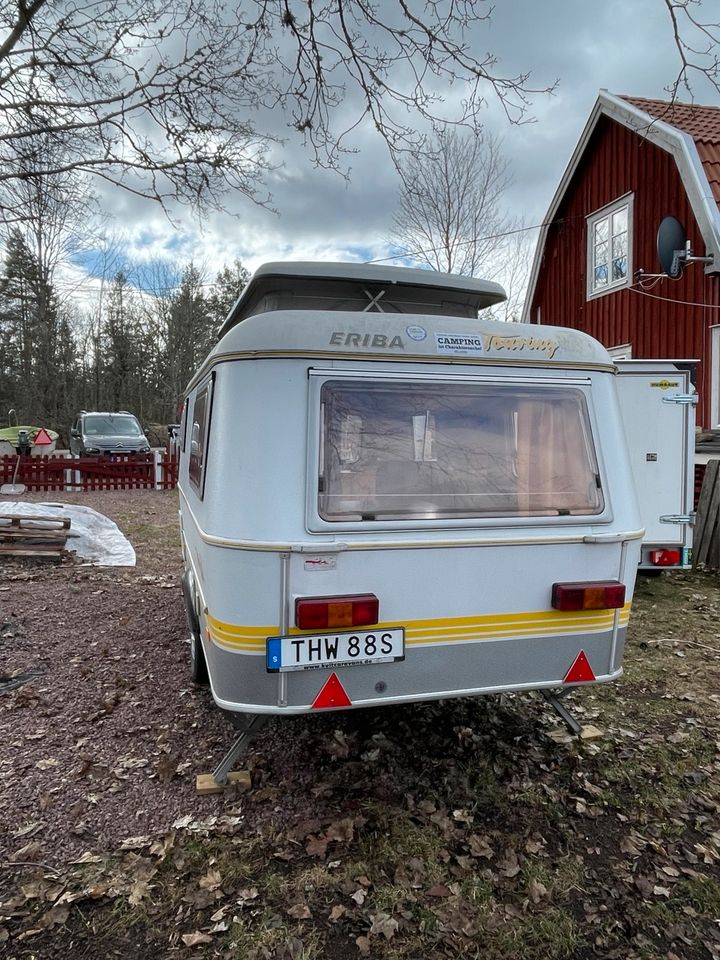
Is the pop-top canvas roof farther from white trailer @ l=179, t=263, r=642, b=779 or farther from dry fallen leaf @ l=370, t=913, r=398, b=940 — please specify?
dry fallen leaf @ l=370, t=913, r=398, b=940

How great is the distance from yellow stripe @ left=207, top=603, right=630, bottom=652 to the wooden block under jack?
0.92 meters

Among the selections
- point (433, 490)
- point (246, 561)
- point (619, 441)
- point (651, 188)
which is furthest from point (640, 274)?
point (246, 561)

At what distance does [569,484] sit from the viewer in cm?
317

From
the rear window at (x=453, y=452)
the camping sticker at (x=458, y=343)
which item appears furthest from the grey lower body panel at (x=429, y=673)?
the camping sticker at (x=458, y=343)

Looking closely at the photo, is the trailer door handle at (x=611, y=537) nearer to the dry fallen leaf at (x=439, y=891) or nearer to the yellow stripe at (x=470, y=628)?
the yellow stripe at (x=470, y=628)

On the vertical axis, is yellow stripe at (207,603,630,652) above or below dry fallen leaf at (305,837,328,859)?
above

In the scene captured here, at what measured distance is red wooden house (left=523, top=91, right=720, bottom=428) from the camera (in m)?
10.3

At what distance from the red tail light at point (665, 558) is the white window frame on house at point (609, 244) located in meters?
7.38

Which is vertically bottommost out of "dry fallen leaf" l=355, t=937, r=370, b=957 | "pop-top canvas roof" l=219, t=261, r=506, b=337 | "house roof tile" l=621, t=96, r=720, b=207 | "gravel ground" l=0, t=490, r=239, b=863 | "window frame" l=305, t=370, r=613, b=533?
"dry fallen leaf" l=355, t=937, r=370, b=957

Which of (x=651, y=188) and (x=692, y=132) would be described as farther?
(x=651, y=188)

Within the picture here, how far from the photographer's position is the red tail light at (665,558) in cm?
666

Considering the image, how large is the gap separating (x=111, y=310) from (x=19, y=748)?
34191 millimetres

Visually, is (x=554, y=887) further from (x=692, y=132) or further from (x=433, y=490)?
(x=692, y=132)

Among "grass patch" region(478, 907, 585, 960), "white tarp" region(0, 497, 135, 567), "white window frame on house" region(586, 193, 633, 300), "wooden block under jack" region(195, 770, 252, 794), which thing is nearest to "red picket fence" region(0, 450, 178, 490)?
"white tarp" region(0, 497, 135, 567)
